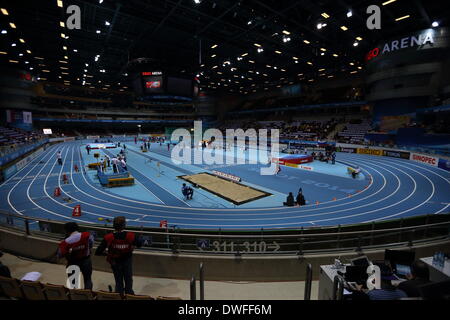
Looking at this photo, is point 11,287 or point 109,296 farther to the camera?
point 11,287

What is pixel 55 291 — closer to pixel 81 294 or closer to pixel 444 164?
pixel 81 294

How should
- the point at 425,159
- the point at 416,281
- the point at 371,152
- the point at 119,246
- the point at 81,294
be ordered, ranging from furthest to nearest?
1. the point at 371,152
2. the point at 425,159
3. the point at 119,246
4. the point at 81,294
5. the point at 416,281

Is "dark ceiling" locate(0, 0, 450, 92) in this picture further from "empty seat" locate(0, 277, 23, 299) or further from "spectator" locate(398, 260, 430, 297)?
"empty seat" locate(0, 277, 23, 299)

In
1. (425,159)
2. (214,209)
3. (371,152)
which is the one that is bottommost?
(214,209)

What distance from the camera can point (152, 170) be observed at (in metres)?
25.2

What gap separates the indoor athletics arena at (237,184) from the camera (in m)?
4.18

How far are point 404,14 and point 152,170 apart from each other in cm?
3303

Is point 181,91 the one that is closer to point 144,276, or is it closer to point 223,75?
point 144,276

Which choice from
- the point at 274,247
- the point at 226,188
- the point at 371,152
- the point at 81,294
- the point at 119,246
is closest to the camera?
the point at 81,294

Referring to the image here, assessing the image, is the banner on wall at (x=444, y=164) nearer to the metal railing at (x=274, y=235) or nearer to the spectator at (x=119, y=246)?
the metal railing at (x=274, y=235)

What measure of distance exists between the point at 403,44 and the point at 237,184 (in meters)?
33.7

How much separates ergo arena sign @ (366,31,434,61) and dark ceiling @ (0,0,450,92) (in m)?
1.10

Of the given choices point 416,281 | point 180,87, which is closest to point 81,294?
point 416,281

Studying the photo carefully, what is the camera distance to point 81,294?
357 centimetres
